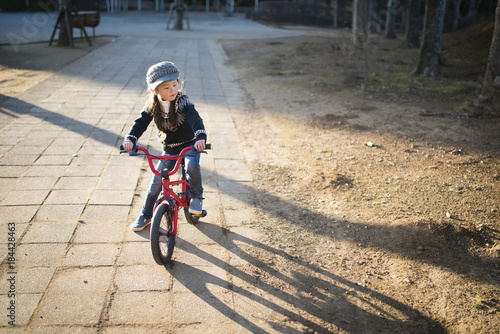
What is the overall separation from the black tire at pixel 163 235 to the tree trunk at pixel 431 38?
9400 millimetres

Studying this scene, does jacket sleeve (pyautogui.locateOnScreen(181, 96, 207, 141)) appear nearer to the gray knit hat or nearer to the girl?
the girl

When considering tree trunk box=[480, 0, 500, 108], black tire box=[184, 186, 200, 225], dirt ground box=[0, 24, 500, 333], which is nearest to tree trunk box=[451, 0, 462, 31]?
dirt ground box=[0, 24, 500, 333]

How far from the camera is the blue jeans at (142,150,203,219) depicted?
11.0 ft

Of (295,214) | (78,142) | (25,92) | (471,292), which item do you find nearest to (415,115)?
(295,214)

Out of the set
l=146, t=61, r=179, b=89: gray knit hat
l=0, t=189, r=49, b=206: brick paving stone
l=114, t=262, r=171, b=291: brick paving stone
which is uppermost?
l=146, t=61, r=179, b=89: gray knit hat

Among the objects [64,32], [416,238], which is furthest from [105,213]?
[64,32]

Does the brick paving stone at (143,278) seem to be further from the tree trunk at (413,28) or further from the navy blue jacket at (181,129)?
the tree trunk at (413,28)

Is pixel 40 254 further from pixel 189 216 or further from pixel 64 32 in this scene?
pixel 64 32

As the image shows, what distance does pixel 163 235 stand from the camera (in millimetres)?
3160

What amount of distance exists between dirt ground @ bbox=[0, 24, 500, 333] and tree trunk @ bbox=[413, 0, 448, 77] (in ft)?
5.19

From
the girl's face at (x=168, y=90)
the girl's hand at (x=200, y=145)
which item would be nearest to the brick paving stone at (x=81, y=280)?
the girl's hand at (x=200, y=145)

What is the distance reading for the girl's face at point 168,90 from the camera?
10.1ft

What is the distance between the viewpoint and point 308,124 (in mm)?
6789

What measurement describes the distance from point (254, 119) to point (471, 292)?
473 cm
